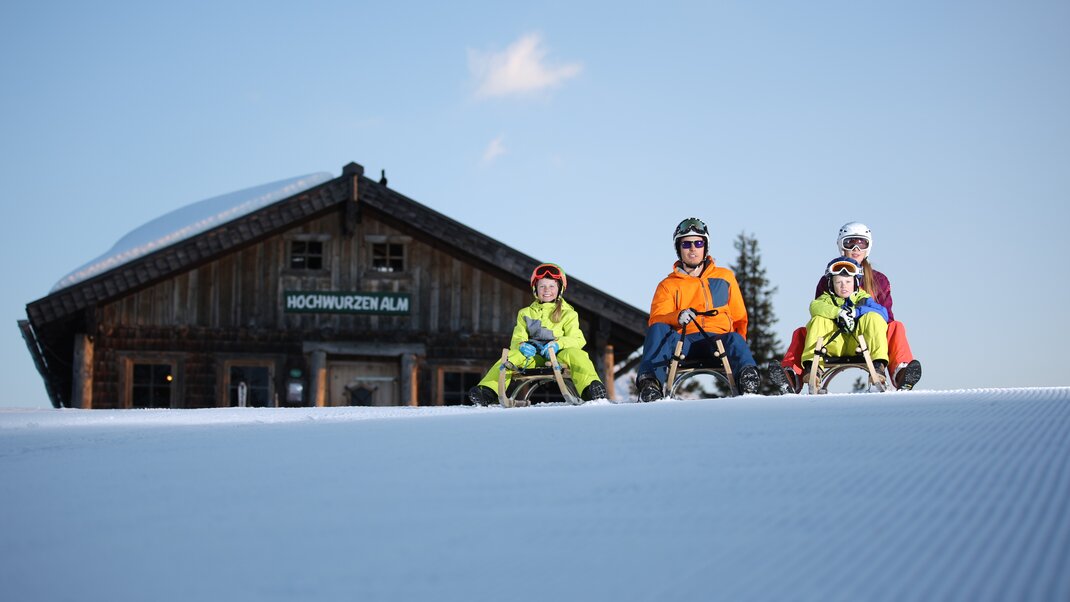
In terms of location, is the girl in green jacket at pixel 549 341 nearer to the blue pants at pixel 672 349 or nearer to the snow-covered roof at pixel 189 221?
the blue pants at pixel 672 349

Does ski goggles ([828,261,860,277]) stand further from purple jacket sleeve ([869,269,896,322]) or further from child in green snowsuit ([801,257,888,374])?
purple jacket sleeve ([869,269,896,322])

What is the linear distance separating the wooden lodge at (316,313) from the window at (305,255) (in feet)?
0.07

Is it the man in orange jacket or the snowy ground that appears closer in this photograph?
the snowy ground

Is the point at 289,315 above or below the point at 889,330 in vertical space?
above

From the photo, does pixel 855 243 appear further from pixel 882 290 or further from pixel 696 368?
pixel 696 368

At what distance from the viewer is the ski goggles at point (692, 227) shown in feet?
24.8

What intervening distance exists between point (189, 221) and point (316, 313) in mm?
4653

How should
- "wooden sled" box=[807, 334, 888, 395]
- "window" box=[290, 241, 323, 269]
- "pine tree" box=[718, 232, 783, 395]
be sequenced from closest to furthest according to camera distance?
"wooden sled" box=[807, 334, 888, 395], "window" box=[290, 241, 323, 269], "pine tree" box=[718, 232, 783, 395]

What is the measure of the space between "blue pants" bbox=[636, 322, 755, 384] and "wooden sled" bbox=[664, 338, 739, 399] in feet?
0.17

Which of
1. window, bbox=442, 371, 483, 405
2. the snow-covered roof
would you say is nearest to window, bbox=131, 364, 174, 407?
the snow-covered roof

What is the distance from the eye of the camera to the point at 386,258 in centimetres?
1662

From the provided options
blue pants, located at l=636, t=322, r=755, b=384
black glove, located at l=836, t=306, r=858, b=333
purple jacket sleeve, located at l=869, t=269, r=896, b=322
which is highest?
purple jacket sleeve, located at l=869, t=269, r=896, b=322

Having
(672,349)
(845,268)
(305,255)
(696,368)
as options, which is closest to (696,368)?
(696,368)

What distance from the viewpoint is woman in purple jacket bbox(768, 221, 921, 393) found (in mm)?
7449
